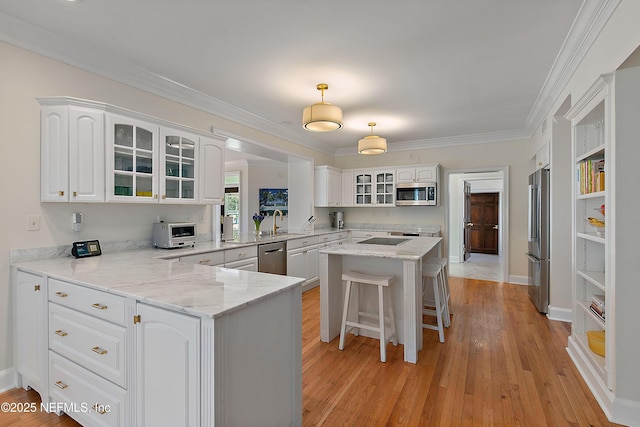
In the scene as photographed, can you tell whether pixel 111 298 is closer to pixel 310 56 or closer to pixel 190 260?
pixel 190 260

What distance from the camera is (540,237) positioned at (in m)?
3.76

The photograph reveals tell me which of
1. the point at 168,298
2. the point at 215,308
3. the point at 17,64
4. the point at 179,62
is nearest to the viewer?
A: the point at 215,308

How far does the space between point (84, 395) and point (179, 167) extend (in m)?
2.05

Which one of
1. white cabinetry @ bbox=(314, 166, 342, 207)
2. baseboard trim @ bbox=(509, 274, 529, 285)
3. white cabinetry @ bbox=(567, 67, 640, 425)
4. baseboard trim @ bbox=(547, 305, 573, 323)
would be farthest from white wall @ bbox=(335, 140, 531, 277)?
white cabinetry @ bbox=(567, 67, 640, 425)

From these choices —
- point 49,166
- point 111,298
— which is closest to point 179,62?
point 49,166

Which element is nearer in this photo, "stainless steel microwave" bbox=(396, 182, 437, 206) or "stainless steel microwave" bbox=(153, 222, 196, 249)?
"stainless steel microwave" bbox=(153, 222, 196, 249)

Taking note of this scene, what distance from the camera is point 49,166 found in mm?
2389

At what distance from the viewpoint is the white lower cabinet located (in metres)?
1.25

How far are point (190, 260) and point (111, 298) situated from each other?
1.44 meters

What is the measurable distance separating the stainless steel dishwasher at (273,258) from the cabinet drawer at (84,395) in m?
2.19

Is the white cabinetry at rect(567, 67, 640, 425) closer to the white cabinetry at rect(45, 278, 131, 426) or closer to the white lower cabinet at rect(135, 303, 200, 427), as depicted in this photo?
the white lower cabinet at rect(135, 303, 200, 427)

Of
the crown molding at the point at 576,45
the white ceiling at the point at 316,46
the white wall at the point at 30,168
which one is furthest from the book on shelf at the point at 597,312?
the white wall at the point at 30,168

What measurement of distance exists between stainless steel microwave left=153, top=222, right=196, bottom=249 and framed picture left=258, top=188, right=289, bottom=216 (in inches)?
190

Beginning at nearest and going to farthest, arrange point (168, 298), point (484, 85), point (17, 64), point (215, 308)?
point (215, 308), point (168, 298), point (17, 64), point (484, 85)
